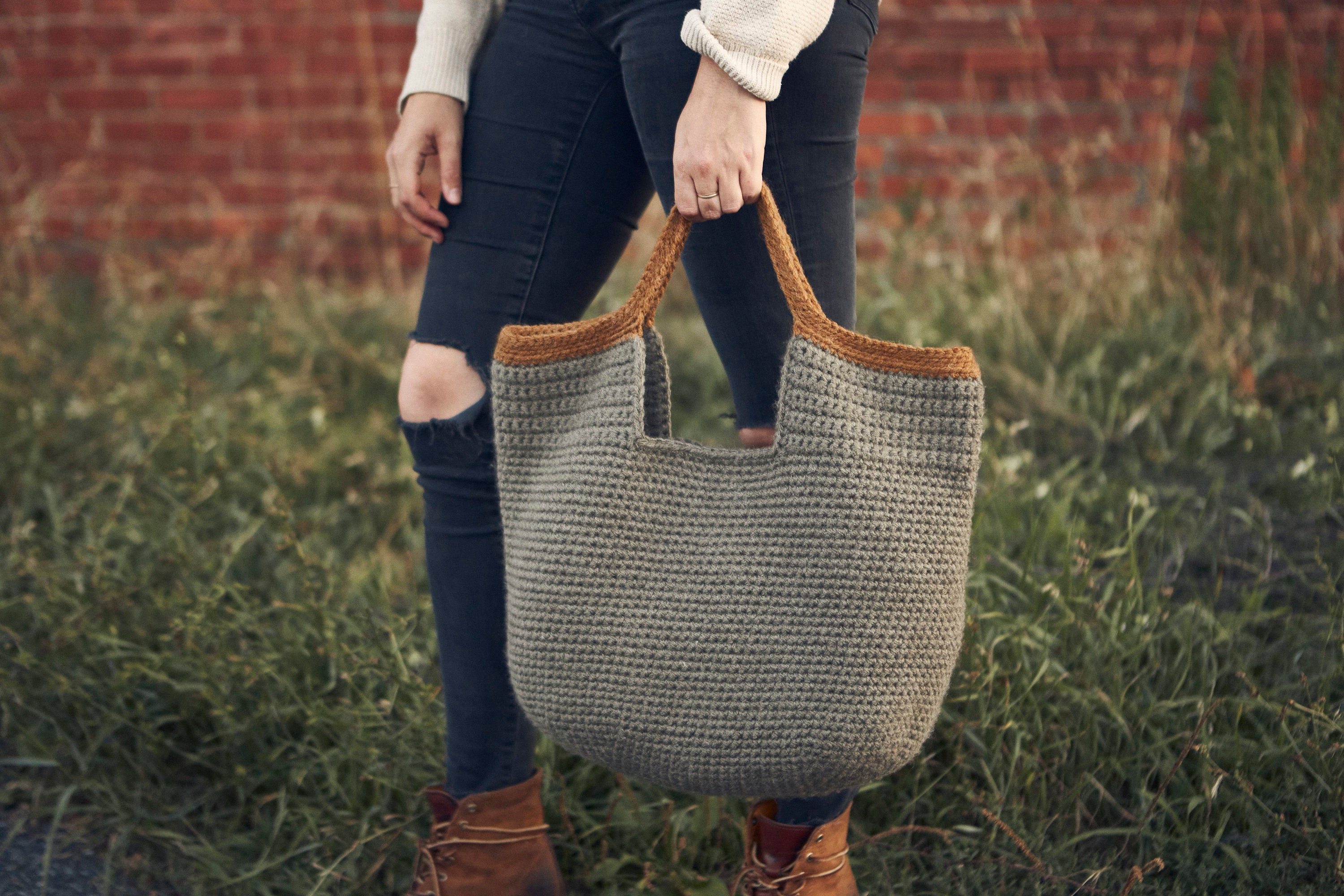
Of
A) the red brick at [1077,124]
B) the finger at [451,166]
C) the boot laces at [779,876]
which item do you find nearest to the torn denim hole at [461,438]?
the finger at [451,166]

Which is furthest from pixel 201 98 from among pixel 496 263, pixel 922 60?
pixel 496 263

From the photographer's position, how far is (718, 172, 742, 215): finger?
3.07 feet

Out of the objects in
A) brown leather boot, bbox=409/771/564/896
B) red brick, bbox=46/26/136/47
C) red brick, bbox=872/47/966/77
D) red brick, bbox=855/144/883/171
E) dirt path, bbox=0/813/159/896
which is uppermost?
red brick, bbox=46/26/136/47

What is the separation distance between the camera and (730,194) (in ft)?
3.08

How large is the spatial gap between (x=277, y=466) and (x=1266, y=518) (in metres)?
2.04

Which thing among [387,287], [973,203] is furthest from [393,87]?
[973,203]

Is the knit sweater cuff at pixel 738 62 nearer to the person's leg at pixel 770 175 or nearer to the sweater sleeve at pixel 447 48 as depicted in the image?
the person's leg at pixel 770 175

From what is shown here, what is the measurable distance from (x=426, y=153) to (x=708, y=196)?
45 cm

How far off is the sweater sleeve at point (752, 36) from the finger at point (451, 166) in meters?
0.36

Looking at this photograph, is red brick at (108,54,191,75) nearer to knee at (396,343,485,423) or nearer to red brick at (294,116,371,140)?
red brick at (294,116,371,140)

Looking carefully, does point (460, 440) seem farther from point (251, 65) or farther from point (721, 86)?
point (251, 65)

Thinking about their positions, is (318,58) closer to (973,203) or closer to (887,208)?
(887,208)

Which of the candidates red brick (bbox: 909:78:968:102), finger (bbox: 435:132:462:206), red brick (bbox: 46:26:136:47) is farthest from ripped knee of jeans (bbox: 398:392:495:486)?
red brick (bbox: 46:26:136:47)

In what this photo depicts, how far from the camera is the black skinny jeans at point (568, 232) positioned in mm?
1011
